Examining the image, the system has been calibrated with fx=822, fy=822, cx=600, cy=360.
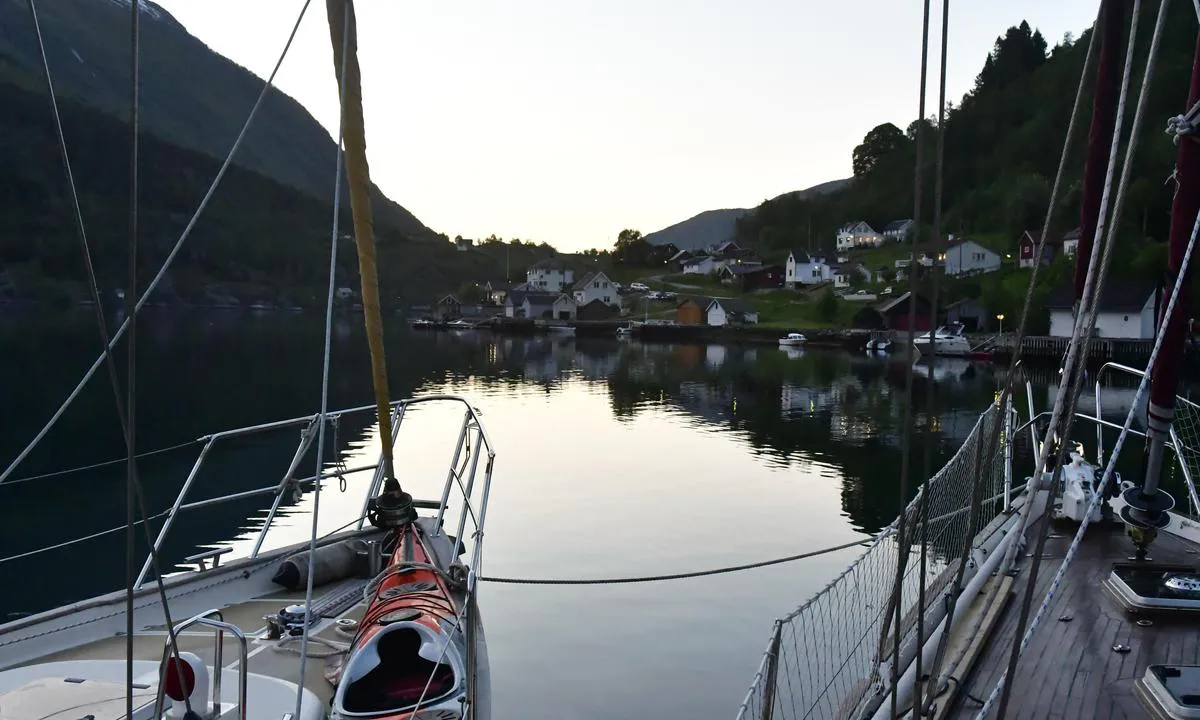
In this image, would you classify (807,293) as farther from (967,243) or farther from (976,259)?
(967,243)

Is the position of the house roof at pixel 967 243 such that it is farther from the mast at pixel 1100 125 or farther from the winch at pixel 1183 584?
the winch at pixel 1183 584

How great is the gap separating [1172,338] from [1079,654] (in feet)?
9.06

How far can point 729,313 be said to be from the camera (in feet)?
333

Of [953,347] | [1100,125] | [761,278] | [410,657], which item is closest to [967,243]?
[953,347]

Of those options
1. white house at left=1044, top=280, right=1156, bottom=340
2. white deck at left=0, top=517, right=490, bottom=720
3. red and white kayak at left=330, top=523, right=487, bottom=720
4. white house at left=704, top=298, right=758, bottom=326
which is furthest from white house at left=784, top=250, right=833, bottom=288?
red and white kayak at left=330, top=523, right=487, bottom=720

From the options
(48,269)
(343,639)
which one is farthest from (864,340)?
(48,269)

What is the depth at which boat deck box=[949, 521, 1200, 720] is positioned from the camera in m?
5.66

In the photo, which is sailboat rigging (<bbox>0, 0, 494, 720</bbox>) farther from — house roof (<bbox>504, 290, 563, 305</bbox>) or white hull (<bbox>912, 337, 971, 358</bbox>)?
house roof (<bbox>504, 290, 563, 305</bbox>)

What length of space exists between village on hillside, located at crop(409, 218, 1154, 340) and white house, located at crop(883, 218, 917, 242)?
9.1 inches

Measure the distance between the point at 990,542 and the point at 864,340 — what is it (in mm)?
75409

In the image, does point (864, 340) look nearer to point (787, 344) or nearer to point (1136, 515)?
point (787, 344)

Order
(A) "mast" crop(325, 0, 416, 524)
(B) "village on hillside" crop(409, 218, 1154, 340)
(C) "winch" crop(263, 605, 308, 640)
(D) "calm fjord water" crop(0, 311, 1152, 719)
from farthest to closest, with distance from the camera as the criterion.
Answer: (B) "village on hillside" crop(409, 218, 1154, 340), (D) "calm fjord water" crop(0, 311, 1152, 719), (C) "winch" crop(263, 605, 308, 640), (A) "mast" crop(325, 0, 416, 524)

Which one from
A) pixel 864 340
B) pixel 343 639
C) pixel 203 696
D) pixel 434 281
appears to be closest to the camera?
pixel 203 696

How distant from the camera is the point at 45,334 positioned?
68062 millimetres
